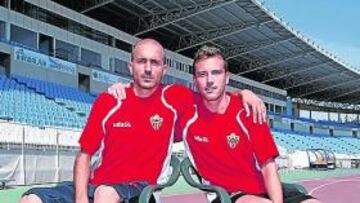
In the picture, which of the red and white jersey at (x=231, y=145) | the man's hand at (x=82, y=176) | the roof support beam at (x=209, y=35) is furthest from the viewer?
the roof support beam at (x=209, y=35)

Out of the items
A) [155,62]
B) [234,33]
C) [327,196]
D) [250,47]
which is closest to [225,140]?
[155,62]

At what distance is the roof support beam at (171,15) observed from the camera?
37750mm

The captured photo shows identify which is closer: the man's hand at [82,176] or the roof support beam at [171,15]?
the man's hand at [82,176]

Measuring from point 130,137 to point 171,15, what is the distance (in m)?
36.1

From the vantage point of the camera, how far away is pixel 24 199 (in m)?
3.04

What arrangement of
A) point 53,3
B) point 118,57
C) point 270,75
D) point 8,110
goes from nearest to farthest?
point 8,110 → point 53,3 → point 118,57 → point 270,75

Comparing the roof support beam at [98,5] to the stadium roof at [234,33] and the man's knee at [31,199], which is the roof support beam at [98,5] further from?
the man's knee at [31,199]

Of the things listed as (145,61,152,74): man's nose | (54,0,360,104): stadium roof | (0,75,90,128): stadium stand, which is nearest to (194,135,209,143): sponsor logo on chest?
(145,61,152,74): man's nose

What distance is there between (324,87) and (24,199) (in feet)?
231

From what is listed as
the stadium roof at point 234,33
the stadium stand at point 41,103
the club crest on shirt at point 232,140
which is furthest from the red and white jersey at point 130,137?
the stadium roof at point 234,33

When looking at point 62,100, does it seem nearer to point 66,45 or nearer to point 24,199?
point 66,45

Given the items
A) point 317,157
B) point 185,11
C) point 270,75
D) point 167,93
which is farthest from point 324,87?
point 167,93

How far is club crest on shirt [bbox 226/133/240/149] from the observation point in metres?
3.39

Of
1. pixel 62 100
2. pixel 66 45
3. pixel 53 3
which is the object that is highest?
pixel 53 3
